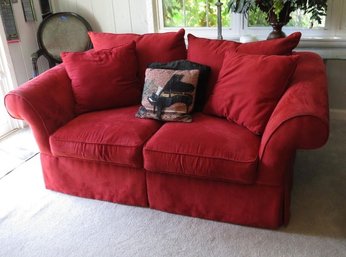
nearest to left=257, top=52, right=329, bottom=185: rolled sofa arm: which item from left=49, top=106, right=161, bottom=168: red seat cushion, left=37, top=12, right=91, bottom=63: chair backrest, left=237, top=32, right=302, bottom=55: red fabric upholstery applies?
left=237, top=32, right=302, bottom=55: red fabric upholstery

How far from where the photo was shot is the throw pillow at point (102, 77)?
2209 millimetres

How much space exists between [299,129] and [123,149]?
2.87 ft

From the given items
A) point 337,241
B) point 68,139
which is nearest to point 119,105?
point 68,139

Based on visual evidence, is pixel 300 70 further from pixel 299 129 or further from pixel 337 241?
pixel 337 241

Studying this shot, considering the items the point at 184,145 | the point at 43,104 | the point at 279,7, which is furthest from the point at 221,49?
the point at 43,104

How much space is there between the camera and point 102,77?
7.24ft

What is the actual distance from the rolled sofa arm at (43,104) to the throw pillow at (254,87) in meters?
0.95

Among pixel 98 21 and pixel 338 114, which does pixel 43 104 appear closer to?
pixel 98 21

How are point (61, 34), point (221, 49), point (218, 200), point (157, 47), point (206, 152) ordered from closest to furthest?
point (206, 152) → point (218, 200) → point (221, 49) → point (157, 47) → point (61, 34)

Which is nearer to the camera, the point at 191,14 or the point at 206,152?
the point at 206,152

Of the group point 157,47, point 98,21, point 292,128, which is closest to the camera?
point 292,128

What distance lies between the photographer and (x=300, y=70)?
6.65 feet

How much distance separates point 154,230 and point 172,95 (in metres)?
0.74

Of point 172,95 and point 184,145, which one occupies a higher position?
point 172,95
